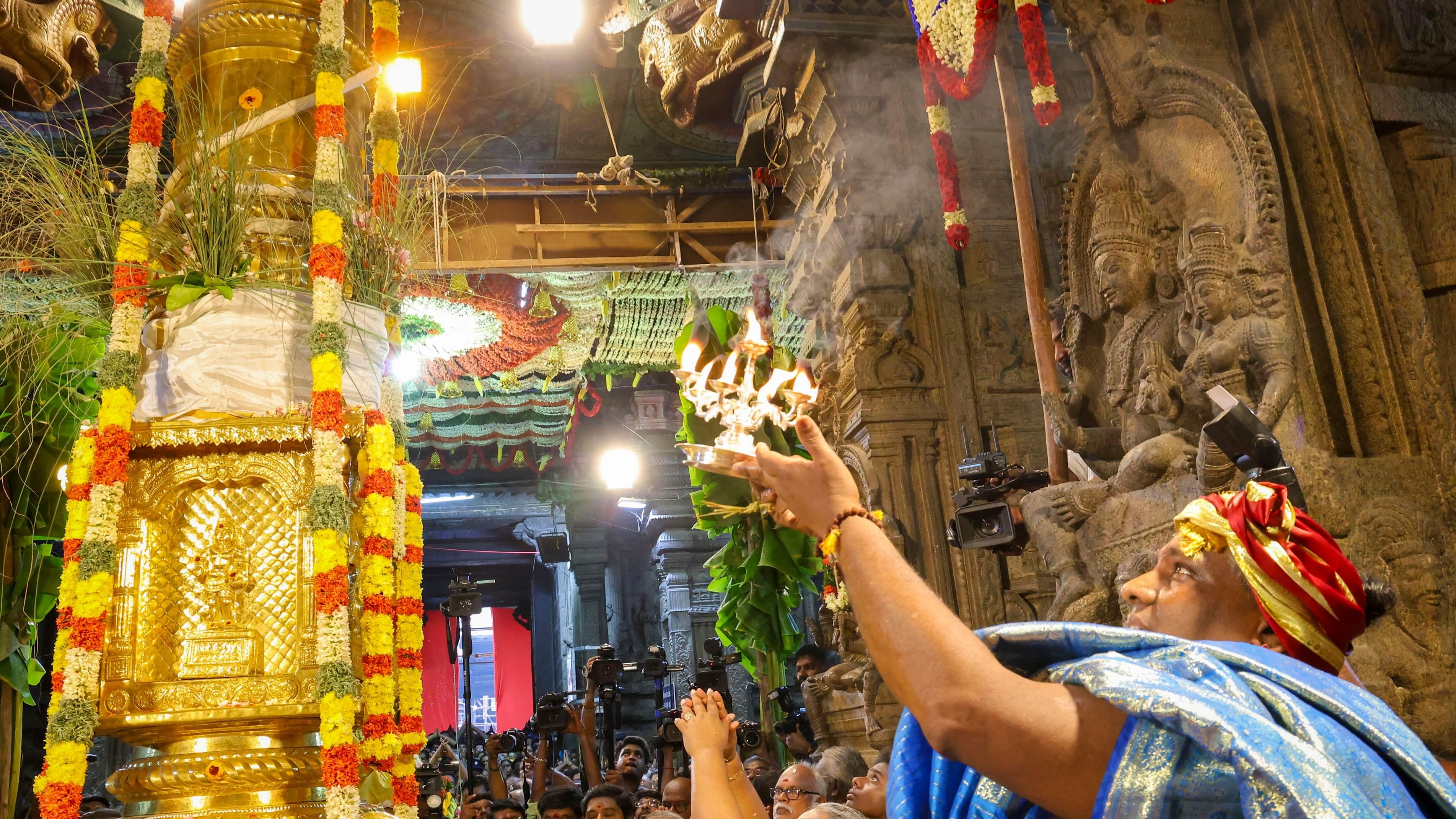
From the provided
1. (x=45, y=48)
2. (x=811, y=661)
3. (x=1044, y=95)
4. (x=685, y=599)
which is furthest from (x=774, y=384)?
(x=685, y=599)

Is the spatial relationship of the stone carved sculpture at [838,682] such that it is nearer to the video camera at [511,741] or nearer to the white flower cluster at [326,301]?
the video camera at [511,741]

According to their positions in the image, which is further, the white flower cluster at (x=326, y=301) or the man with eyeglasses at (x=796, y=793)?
the man with eyeglasses at (x=796, y=793)

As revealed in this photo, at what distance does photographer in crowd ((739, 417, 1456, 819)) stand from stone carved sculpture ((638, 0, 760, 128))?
647cm

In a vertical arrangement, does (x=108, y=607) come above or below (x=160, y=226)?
below

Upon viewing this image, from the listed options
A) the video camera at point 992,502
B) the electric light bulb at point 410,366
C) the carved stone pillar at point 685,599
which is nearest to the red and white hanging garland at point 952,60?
the video camera at point 992,502

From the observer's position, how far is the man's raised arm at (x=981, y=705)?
1.08 metres

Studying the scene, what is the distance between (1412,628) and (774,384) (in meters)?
2.80

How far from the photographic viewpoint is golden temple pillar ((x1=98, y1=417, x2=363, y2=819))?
2086 millimetres

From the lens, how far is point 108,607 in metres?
2.11

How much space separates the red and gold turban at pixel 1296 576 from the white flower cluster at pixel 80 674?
6.62 ft

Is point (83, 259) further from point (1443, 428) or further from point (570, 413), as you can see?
point (570, 413)

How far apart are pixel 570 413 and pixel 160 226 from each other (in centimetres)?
984

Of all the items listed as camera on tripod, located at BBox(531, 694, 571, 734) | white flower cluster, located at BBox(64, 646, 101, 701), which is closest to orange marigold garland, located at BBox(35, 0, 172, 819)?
white flower cluster, located at BBox(64, 646, 101, 701)

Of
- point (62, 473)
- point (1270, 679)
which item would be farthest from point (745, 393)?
point (62, 473)
